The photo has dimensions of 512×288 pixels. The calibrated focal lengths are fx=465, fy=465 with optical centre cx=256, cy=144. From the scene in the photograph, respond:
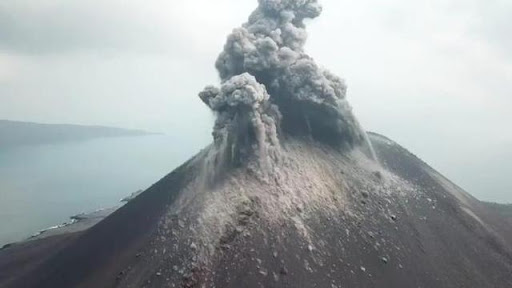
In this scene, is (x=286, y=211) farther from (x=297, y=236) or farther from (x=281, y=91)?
(x=281, y=91)

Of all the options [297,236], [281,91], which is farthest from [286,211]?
[281,91]

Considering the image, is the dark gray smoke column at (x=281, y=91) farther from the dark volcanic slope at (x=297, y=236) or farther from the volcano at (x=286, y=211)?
the dark volcanic slope at (x=297, y=236)

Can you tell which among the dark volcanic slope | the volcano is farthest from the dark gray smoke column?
the dark volcanic slope

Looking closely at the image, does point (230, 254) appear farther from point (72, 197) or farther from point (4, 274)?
point (72, 197)

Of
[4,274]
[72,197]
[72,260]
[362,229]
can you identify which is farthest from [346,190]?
[72,197]

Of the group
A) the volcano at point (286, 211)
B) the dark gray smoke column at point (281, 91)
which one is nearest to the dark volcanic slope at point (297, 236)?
the volcano at point (286, 211)
